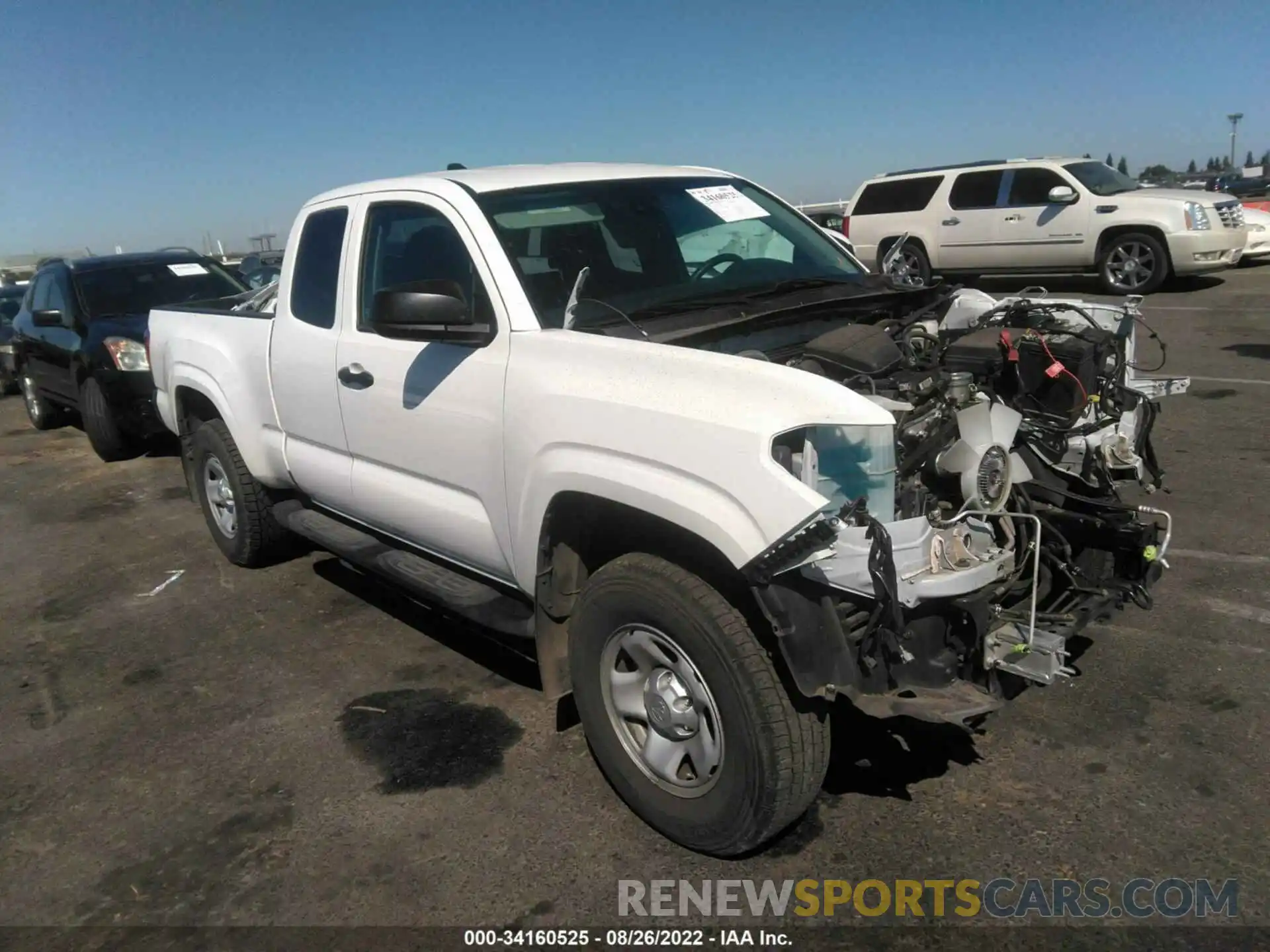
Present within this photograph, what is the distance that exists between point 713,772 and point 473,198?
2.26 m

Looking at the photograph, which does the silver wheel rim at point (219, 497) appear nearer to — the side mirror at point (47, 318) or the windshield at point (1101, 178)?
the side mirror at point (47, 318)

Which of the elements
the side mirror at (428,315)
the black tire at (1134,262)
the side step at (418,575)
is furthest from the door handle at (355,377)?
the black tire at (1134,262)

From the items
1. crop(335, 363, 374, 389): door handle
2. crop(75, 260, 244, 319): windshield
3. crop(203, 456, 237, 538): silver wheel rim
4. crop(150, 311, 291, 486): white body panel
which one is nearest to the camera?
crop(335, 363, 374, 389): door handle

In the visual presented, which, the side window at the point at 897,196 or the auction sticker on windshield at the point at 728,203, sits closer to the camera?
the auction sticker on windshield at the point at 728,203

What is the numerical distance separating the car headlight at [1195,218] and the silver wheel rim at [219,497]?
12645 mm

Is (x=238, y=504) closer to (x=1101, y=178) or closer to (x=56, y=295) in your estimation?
(x=56, y=295)

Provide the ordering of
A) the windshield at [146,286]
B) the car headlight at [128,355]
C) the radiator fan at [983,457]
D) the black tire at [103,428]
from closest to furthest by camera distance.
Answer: the radiator fan at [983,457], the car headlight at [128,355], the black tire at [103,428], the windshield at [146,286]

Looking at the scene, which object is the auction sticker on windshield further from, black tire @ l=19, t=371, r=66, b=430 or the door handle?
black tire @ l=19, t=371, r=66, b=430

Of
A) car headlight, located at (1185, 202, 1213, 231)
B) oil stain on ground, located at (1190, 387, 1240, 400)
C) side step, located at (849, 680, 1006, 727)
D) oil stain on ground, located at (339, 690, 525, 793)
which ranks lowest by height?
oil stain on ground, located at (339, 690, 525, 793)

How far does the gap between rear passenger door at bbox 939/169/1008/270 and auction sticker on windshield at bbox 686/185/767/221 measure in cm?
1188

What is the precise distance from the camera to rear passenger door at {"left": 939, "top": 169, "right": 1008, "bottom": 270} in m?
15.1

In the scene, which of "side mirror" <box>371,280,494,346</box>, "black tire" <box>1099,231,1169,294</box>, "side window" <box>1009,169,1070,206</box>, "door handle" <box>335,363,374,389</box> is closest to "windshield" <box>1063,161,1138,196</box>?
"side window" <box>1009,169,1070,206</box>

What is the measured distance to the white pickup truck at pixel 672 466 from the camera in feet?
8.41

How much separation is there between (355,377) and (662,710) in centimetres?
197
